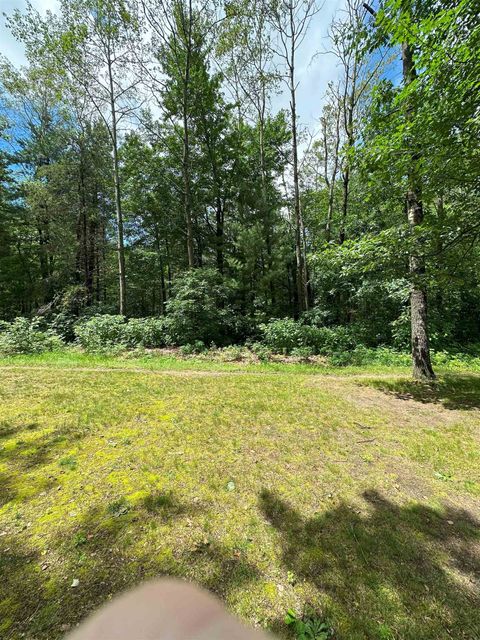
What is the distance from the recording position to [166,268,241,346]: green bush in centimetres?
1030

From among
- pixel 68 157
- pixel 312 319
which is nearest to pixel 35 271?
pixel 68 157

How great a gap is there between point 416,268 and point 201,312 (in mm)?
7095

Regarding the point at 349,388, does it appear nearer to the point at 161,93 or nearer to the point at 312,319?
the point at 312,319

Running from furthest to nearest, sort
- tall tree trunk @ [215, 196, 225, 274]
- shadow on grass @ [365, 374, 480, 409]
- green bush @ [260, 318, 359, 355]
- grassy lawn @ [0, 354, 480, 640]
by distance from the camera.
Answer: tall tree trunk @ [215, 196, 225, 274]
green bush @ [260, 318, 359, 355]
shadow on grass @ [365, 374, 480, 409]
grassy lawn @ [0, 354, 480, 640]

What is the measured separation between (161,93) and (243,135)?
467cm

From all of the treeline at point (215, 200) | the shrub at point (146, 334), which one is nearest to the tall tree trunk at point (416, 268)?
the treeline at point (215, 200)

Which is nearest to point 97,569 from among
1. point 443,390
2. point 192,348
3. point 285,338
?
point 443,390

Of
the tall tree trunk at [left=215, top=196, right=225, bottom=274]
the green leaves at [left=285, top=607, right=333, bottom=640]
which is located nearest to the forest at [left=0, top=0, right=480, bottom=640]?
the green leaves at [left=285, top=607, right=333, bottom=640]

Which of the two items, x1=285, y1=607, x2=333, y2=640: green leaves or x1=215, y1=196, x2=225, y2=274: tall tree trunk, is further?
x1=215, y1=196, x2=225, y2=274: tall tree trunk

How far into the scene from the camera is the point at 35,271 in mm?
16594

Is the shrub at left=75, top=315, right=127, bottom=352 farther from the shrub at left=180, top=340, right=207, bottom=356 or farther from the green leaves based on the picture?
the green leaves

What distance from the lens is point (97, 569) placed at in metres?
1.86

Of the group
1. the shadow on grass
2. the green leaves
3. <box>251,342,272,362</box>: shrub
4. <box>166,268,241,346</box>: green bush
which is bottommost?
the green leaves

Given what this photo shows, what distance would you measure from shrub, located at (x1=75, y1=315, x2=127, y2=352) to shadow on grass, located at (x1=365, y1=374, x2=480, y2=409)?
323 inches
